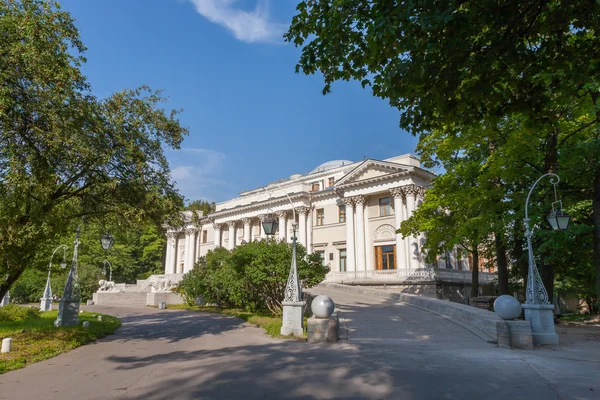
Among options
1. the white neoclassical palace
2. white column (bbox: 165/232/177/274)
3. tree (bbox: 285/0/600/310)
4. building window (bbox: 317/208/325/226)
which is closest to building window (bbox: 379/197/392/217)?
the white neoclassical palace

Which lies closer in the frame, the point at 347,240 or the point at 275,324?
the point at 275,324

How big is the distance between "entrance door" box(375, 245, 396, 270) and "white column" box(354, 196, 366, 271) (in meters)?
1.47

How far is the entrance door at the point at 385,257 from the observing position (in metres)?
39.3

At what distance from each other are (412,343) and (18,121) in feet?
38.9

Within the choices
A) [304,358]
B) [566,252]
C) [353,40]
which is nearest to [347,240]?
[566,252]

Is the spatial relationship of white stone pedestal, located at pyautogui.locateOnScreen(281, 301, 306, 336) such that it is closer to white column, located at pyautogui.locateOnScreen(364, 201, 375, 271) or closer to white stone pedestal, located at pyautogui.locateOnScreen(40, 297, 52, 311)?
white stone pedestal, located at pyautogui.locateOnScreen(40, 297, 52, 311)

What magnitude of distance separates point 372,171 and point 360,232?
20.1 feet

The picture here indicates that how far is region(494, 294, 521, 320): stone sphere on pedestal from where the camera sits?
11.7 meters

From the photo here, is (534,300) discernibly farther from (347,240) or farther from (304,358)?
(347,240)

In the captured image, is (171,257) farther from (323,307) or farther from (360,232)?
(323,307)

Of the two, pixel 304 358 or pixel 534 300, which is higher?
pixel 534 300

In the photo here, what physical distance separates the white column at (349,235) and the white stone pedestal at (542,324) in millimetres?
28342

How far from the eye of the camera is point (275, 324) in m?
14.8

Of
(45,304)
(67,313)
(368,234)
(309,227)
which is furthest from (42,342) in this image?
(309,227)
